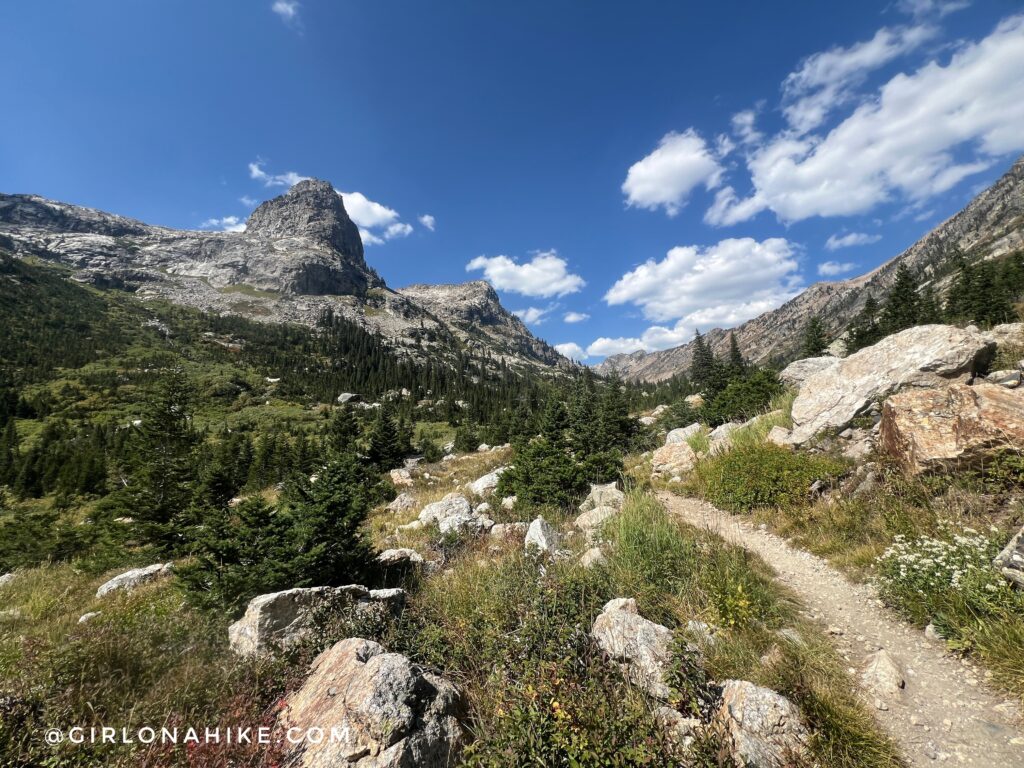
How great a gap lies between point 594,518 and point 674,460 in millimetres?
5760

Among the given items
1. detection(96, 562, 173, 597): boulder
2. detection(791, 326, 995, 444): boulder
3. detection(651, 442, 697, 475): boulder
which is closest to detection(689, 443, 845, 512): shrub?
detection(791, 326, 995, 444): boulder

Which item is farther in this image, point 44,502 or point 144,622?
point 44,502

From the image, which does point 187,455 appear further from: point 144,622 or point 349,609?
point 349,609

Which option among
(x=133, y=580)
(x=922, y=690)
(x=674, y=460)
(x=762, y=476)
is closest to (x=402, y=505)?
(x=133, y=580)

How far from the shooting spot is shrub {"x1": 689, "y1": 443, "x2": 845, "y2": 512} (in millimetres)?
7594

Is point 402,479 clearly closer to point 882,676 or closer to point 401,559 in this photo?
point 401,559

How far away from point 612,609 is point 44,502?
5433cm

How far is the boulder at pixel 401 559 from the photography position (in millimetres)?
7219

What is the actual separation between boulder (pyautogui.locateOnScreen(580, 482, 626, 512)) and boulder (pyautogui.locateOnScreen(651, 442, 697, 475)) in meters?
2.49

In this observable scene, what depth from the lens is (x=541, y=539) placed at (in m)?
7.14

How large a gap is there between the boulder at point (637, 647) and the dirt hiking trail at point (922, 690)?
5.75 ft

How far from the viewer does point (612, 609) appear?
438 centimetres

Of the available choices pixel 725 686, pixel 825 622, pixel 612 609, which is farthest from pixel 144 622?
pixel 825 622

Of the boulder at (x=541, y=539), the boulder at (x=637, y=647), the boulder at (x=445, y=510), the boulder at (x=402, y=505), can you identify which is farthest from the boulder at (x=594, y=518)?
the boulder at (x=402, y=505)
